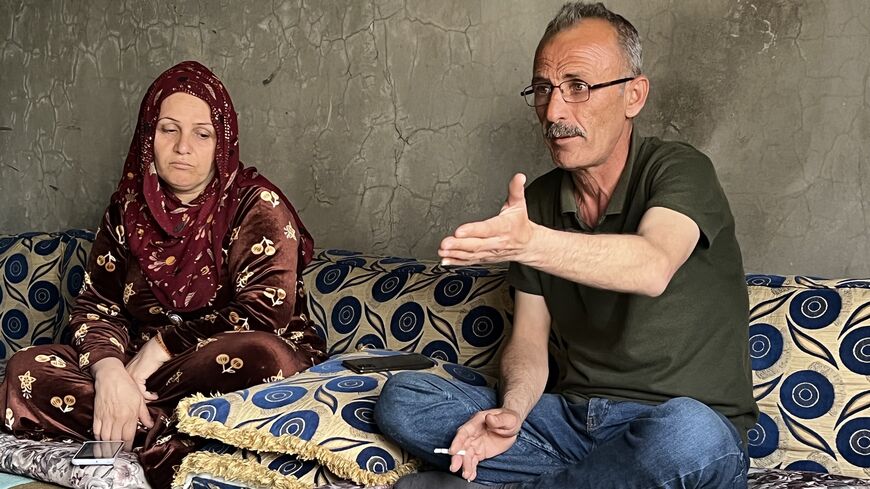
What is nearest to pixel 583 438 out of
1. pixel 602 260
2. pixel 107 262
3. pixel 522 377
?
pixel 522 377

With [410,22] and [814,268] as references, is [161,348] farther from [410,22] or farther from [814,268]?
[814,268]

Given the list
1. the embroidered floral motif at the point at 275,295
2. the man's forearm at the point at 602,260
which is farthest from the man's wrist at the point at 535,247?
the embroidered floral motif at the point at 275,295

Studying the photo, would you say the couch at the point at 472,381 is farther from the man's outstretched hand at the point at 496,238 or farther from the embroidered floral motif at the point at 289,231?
the man's outstretched hand at the point at 496,238

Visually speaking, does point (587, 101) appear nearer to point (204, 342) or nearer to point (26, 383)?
point (204, 342)

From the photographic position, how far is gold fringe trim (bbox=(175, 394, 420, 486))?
6.70ft

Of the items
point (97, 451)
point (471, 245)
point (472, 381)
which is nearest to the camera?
point (471, 245)

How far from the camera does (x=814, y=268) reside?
268 cm

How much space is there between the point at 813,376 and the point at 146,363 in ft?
5.18

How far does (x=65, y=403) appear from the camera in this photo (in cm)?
250

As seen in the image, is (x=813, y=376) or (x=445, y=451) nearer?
(x=445, y=451)

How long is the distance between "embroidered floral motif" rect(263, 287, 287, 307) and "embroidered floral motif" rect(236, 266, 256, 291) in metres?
0.06

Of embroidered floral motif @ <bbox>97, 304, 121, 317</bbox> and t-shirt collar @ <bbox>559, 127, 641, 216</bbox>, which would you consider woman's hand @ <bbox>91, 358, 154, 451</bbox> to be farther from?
t-shirt collar @ <bbox>559, 127, 641, 216</bbox>

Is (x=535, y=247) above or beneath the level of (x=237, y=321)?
above

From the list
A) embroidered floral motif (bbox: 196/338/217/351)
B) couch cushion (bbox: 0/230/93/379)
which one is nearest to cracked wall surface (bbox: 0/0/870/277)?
couch cushion (bbox: 0/230/93/379)
